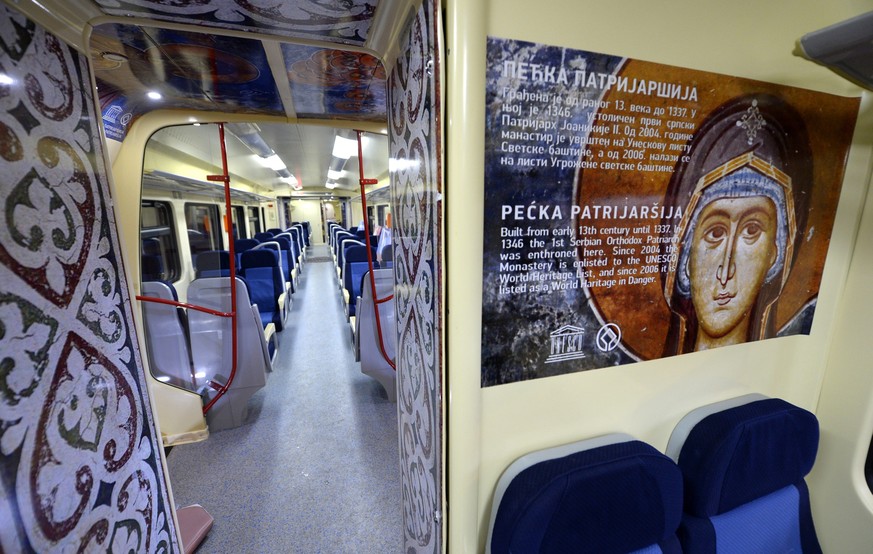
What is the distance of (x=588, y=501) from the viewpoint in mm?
824

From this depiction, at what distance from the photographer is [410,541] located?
4.33 ft

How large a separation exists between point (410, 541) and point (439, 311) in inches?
43.7

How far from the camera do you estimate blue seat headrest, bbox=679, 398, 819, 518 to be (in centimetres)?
100

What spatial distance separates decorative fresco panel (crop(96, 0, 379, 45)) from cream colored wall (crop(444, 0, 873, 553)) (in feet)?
1.43

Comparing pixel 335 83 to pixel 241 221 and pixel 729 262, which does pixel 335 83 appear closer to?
pixel 729 262

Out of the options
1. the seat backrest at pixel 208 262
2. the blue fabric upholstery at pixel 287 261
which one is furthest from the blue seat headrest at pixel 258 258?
the blue fabric upholstery at pixel 287 261

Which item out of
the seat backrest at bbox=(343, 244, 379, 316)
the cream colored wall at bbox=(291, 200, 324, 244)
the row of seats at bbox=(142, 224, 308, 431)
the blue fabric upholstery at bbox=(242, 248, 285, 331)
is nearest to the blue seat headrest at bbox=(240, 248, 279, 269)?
the blue fabric upholstery at bbox=(242, 248, 285, 331)

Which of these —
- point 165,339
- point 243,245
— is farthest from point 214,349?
point 243,245

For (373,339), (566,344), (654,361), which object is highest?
(566,344)

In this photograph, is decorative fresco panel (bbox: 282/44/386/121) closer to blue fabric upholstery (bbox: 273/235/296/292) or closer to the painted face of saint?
the painted face of saint

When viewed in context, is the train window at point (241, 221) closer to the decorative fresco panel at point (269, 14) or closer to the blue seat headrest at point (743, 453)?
the decorative fresco panel at point (269, 14)

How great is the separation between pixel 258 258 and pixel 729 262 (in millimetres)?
5121

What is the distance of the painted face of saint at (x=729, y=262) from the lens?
959 mm

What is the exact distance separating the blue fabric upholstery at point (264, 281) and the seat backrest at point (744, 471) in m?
4.62
